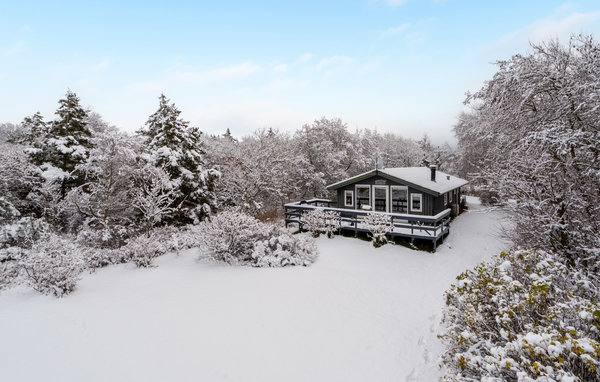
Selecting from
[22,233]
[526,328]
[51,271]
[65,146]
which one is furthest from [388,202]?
[65,146]

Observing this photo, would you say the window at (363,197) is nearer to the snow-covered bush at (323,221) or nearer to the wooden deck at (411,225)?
the wooden deck at (411,225)

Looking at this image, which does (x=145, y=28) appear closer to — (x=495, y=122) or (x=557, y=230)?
(x=495, y=122)

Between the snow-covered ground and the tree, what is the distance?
1.50 metres

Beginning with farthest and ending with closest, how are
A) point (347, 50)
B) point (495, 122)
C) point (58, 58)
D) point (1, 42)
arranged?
point (347, 50), point (58, 58), point (1, 42), point (495, 122)

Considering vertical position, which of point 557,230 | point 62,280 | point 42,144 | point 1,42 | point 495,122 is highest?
point 1,42

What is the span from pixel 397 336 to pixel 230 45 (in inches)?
968

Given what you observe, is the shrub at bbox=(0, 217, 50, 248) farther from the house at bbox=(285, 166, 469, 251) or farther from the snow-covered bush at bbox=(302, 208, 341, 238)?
the house at bbox=(285, 166, 469, 251)

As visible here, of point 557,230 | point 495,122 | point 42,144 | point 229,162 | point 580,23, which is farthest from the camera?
point 229,162

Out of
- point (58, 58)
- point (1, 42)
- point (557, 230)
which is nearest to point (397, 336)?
point (557, 230)

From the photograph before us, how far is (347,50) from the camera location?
22125 mm

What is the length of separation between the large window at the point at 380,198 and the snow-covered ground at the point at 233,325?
6954mm

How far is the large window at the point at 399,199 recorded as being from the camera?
17547 millimetres

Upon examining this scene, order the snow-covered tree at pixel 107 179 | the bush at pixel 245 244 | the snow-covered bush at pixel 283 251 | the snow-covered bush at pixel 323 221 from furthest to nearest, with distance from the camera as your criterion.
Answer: the snow-covered tree at pixel 107 179 < the snow-covered bush at pixel 323 221 < the bush at pixel 245 244 < the snow-covered bush at pixel 283 251

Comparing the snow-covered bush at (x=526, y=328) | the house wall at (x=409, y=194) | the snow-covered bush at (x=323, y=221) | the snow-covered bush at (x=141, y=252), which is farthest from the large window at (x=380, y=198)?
the snow-covered bush at (x=141, y=252)
